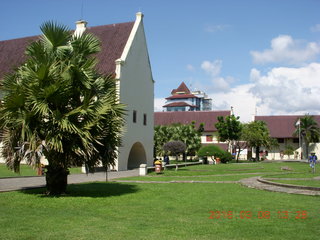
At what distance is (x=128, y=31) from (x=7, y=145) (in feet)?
75.5

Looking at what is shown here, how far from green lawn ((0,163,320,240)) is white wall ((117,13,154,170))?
17748 millimetres

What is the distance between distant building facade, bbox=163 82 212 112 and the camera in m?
112

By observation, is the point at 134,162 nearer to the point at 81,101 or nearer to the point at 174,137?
the point at 174,137

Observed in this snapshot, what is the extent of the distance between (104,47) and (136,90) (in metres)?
4.93

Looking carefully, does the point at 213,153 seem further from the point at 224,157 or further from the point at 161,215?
the point at 161,215

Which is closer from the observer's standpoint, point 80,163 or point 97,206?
point 97,206

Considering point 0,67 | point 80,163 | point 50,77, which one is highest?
point 0,67

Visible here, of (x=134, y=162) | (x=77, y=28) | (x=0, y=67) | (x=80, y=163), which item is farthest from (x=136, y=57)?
(x=80, y=163)

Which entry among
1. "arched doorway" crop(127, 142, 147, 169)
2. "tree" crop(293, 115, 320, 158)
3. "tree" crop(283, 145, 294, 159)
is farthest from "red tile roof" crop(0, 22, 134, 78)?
"tree" crop(283, 145, 294, 159)

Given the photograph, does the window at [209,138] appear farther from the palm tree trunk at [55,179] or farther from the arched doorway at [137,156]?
the palm tree trunk at [55,179]

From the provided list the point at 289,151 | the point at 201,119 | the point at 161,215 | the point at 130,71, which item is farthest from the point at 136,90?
the point at 201,119

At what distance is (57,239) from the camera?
7.50 metres

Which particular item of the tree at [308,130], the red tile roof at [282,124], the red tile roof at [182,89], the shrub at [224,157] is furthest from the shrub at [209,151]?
the red tile roof at [182,89]

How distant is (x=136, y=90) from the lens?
34688mm
